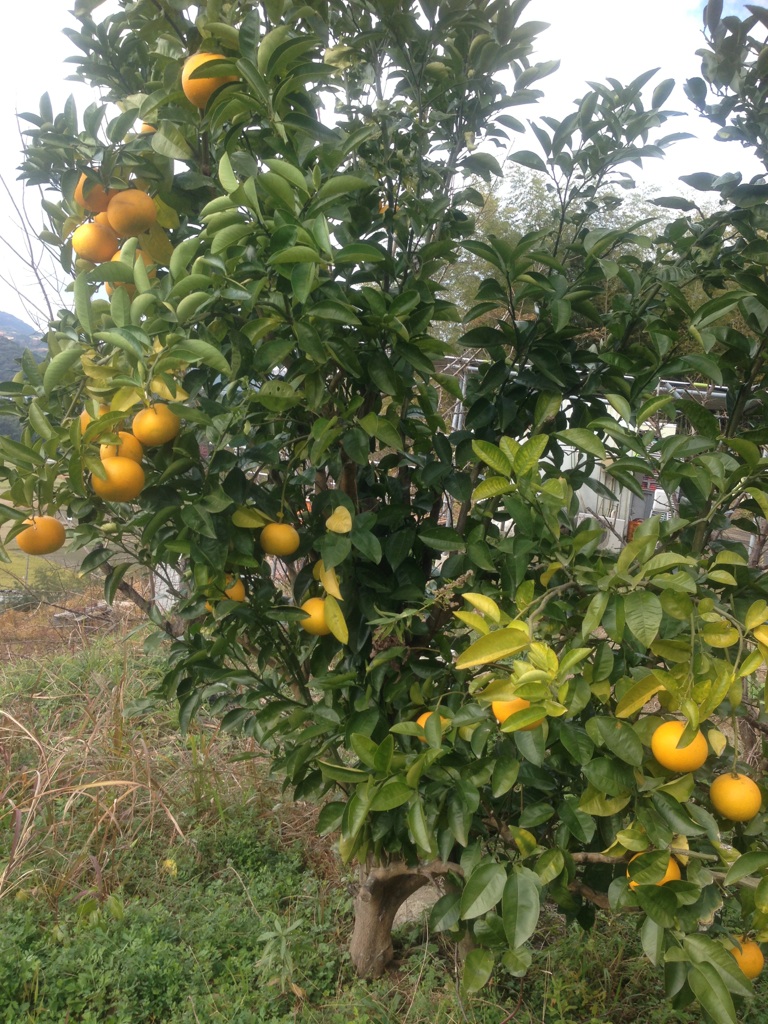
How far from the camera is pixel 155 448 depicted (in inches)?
42.1

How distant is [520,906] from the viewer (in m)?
0.92

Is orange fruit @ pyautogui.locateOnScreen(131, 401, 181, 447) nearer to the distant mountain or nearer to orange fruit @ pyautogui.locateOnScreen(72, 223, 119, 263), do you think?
orange fruit @ pyautogui.locateOnScreen(72, 223, 119, 263)

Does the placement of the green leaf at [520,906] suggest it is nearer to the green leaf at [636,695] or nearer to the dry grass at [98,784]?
the green leaf at [636,695]

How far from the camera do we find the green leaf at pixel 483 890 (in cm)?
92

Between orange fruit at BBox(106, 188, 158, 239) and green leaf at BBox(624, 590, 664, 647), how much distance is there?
861 mm

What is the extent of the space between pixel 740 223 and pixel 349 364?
61 cm

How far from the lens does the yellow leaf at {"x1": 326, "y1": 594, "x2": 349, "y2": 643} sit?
1.10 meters

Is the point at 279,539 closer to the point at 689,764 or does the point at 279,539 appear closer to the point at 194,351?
the point at 194,351

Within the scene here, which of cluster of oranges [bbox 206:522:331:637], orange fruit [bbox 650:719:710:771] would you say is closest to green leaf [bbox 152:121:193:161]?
cluster of oranges [bbox 206:522:331:637]

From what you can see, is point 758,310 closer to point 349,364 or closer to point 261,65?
point 349,364

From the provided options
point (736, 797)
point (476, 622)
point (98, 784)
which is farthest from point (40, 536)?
point (98, 784)

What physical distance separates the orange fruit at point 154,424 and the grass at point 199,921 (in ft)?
2.91

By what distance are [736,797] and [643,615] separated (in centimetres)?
29

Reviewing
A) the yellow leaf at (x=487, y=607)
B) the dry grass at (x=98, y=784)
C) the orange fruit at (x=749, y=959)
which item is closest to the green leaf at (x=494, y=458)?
the yellow leaf at (x=487, y=607)
